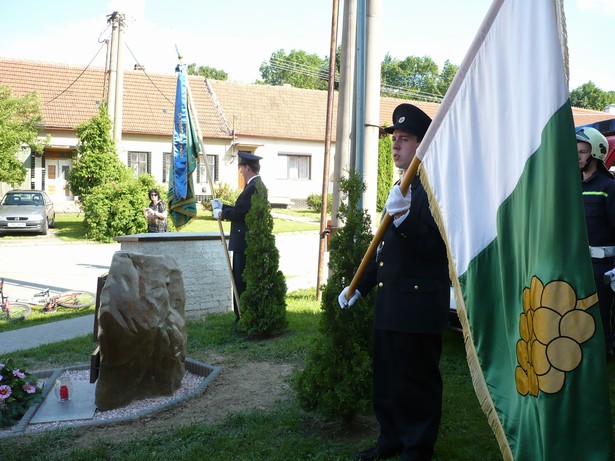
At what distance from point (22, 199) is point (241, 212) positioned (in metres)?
19.2

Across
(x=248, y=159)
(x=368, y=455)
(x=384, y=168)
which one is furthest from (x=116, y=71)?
(x=368, y=455)

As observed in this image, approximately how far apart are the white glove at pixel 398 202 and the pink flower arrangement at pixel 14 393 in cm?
354

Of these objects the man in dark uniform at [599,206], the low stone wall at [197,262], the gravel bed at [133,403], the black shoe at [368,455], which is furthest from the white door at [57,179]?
the black shoe at [368,455]

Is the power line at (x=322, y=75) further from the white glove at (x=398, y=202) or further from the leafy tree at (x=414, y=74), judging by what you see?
the white glove at (x=398, y=202)

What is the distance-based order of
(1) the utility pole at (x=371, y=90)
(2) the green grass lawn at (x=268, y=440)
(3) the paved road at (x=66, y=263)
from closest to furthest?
(2) the green grass lawn at (x=268, y=440), (1) the utility pole at (x=371, y=90), (3) the paved road at (x=66, y=263)

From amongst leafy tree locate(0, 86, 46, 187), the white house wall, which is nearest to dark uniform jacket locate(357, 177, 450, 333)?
leafy tree locate(0, 86, 46, 187)

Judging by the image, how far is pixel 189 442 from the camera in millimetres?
4621

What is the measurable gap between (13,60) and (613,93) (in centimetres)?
6515

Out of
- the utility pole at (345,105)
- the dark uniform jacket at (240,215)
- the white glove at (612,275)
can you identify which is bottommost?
the white glove at (612,275)

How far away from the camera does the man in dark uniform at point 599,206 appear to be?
559cm

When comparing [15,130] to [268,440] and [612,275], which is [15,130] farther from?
[612,275]

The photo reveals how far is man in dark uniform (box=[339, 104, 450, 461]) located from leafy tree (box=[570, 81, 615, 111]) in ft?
257

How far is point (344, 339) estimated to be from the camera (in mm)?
4621

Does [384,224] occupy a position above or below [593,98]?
below
